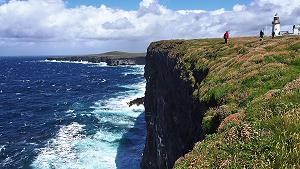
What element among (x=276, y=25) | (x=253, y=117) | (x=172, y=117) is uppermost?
(x=276, y=25)

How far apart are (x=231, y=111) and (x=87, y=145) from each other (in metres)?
54.9

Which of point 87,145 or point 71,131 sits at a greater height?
point 71,131

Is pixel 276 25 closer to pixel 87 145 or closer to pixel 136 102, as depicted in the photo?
pixel 87 145

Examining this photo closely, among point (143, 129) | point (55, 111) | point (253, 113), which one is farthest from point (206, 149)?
point (55, 111)

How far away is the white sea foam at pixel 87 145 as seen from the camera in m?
61.9

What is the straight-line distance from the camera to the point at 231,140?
14.3 metres

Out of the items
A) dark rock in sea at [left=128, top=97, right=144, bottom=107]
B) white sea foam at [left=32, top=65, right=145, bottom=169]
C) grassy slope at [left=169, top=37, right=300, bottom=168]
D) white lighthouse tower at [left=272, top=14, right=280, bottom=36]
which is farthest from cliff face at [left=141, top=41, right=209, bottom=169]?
dark rock in sea at [left=128, top=97, right=144, bottom=107]

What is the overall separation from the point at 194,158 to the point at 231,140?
161 centimetres

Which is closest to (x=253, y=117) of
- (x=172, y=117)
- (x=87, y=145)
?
(x=172, y=117)

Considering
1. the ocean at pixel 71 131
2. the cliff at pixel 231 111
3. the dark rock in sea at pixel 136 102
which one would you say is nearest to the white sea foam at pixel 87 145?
the ocean at pixel 71 131

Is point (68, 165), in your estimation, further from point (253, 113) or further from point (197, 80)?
point (253, 113)

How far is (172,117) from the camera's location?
147ft

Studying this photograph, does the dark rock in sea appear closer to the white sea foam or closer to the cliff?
the white sea foam

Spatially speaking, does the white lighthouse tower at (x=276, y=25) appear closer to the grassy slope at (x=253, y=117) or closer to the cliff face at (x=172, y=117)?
the cliff face at (x=172, y=117)
